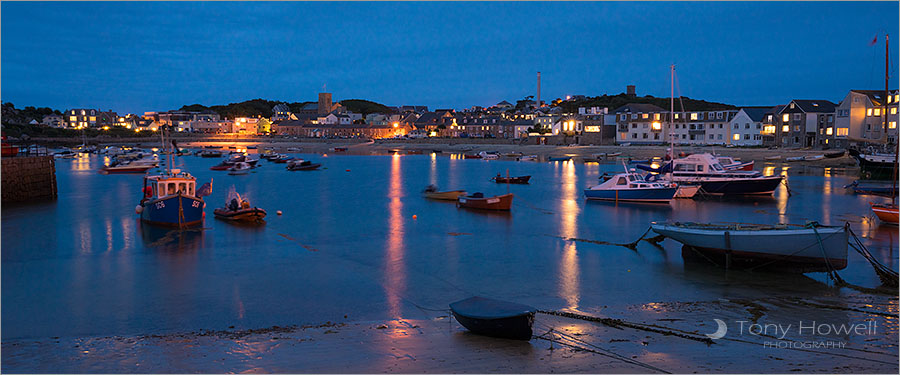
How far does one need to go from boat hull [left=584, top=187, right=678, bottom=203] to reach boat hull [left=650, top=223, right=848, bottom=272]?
706 inches

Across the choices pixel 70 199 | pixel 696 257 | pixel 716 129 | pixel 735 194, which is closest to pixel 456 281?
pixel 696 257

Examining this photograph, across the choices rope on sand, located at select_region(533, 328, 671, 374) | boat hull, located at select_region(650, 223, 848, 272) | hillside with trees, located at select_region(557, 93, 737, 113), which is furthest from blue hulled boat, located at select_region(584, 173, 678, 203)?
hillside with trees, located at select_region(557, 93, 737, 113)

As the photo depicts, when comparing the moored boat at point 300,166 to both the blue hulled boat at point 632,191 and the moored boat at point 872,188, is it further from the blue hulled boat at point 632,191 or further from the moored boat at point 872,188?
the moored boat at point 872,188

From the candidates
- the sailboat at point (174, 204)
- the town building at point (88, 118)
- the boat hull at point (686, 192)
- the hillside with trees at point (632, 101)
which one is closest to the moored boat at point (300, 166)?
the sailboat at point (174, 204)

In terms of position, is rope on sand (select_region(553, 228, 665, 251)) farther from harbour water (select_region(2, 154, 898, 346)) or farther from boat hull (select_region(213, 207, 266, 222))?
boat hull (select_region(213, 207, 266, 222))

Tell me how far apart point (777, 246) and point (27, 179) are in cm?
3988

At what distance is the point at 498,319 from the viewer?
437 inches

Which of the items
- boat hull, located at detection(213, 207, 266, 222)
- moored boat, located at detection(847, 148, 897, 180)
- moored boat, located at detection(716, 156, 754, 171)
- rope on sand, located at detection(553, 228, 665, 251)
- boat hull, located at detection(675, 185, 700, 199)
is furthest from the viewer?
moored boat, located at detection(716, 156, 754, 171)

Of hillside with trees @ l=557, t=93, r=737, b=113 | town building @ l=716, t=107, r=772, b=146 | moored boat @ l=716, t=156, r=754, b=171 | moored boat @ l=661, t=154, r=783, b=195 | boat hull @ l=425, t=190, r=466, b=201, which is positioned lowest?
boat hull @ l=425, t=190, r=466, b=201

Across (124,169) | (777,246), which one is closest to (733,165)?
(777,246)

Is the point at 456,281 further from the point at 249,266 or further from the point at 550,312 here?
the point at 249,266

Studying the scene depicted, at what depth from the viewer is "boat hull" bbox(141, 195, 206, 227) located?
2677 centimetres

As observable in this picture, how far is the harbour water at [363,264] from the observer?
48.3 ft

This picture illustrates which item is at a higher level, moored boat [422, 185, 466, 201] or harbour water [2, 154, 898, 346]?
moored boat [422, 185, 466, 201]
